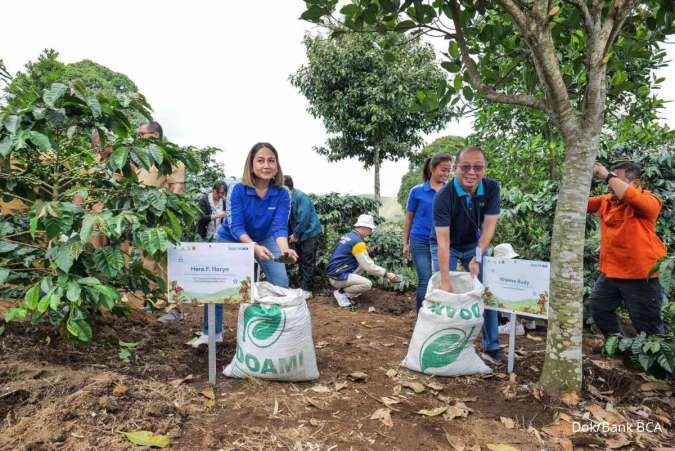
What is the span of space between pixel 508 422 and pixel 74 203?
8.79 ft

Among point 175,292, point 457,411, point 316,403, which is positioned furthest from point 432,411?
point 175,292

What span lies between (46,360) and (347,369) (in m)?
1.87

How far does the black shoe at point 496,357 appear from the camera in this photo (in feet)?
11.2

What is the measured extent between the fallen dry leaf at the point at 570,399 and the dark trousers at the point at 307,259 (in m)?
4.06

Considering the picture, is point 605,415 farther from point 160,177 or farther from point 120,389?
point 160,177

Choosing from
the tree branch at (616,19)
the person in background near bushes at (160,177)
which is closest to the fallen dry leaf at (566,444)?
the tree branch at (616,19)

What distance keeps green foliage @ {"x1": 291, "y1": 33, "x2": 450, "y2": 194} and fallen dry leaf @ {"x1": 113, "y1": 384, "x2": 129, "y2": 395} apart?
1148 centimetres

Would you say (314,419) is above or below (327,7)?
below

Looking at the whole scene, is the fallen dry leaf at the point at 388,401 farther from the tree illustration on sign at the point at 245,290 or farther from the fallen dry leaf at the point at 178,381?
the fallen dry leaf at the point at 178,381

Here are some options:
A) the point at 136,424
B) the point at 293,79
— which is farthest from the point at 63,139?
the point at 293,79

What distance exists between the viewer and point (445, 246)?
10.4 feet

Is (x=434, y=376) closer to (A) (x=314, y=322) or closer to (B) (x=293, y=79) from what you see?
(A) (x=314, y=322)

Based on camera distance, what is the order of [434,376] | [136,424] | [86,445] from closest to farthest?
1. [86,445]
2. [136,424]
3. [434,376]

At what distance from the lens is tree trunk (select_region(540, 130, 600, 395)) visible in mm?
2629
